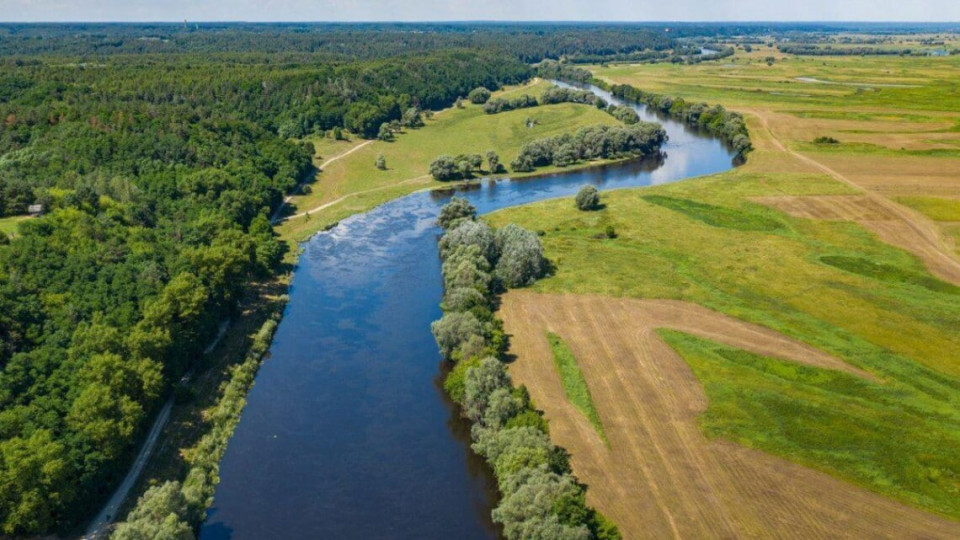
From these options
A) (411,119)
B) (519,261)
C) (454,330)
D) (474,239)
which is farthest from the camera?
(411,119)

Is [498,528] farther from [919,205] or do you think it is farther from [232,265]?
[919,205]

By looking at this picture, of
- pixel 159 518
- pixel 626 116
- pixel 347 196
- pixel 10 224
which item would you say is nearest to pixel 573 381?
pixel 159 518

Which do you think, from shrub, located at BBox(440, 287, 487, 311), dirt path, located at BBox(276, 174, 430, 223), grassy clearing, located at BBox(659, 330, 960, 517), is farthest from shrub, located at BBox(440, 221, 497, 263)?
dirt path, located at BBox(276, 174, 430, 223)

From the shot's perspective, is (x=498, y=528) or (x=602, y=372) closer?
(x=498, y=528)

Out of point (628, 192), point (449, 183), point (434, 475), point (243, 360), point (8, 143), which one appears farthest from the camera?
point (449, 183)

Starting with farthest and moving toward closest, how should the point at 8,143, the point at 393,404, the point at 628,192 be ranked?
the point at 628,192
the point at 8,143
the point at 393,404

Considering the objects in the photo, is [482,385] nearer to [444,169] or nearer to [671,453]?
[671,453]

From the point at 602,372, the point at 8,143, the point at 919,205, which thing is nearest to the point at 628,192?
the point at 919,205
